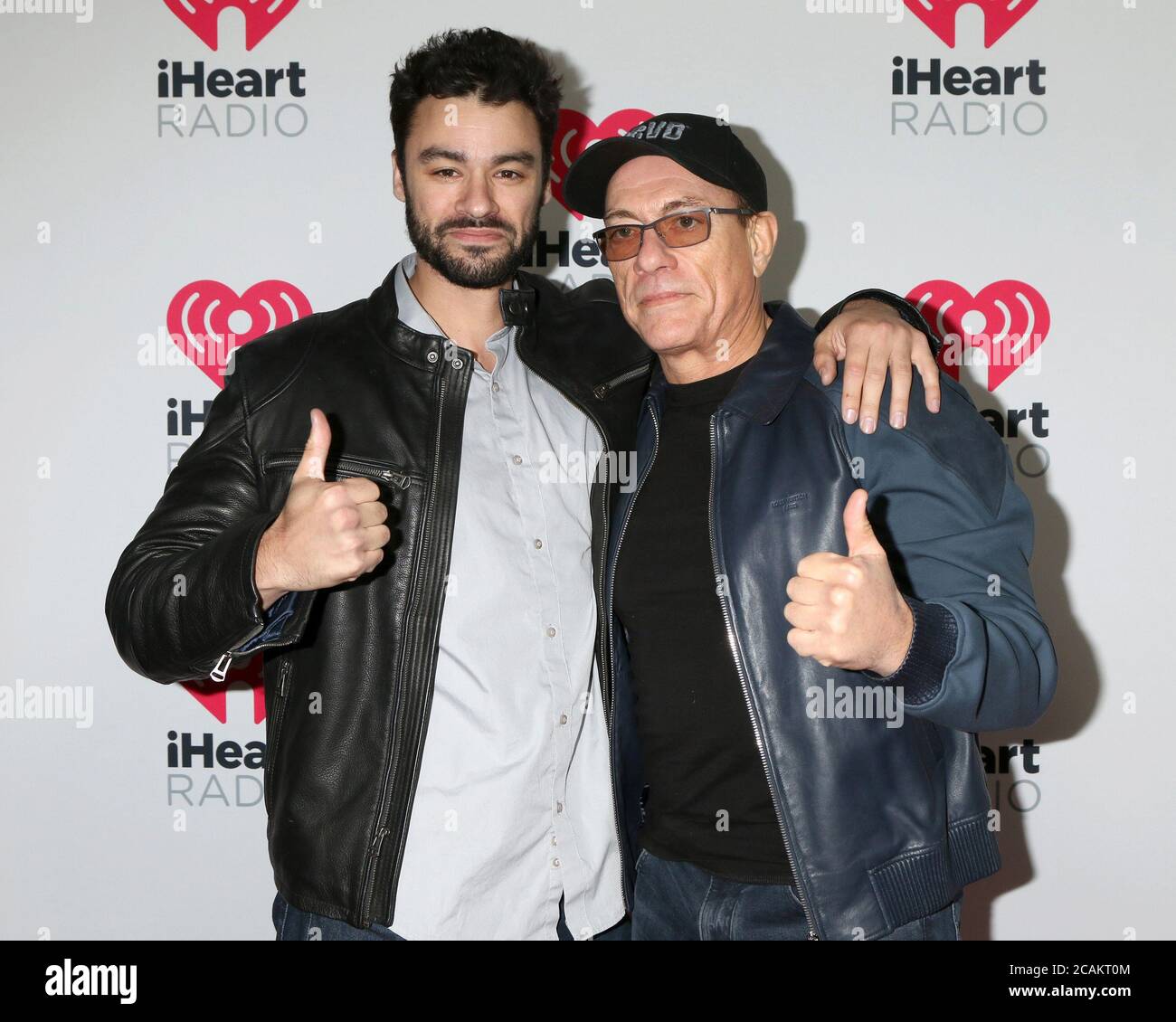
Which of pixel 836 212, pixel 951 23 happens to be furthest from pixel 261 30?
pixel 951 23

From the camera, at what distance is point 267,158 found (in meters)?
2.75

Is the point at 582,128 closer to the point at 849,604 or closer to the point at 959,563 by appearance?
the point at 959,563

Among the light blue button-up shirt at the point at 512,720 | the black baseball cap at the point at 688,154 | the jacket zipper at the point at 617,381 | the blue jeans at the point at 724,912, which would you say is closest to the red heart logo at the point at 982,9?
the black baseball cap at the point at 688,154

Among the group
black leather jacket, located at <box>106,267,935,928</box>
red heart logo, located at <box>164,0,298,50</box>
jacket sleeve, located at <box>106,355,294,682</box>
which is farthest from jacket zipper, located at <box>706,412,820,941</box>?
red heart logo, located at <box>164,0,298,50</box>

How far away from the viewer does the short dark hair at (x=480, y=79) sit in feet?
6.78

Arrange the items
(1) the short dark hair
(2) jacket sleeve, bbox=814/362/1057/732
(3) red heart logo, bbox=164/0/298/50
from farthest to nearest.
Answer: (3) red heart logo, bbox=164/0/298/50 < (1) the short dark hair < (2) jacket sleeve, bbox=814/362/1057/732

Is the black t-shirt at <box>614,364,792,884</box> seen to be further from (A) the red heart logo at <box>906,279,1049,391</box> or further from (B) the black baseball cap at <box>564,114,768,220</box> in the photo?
(A) the red heart logo at <box>906,279,1049,391</box>

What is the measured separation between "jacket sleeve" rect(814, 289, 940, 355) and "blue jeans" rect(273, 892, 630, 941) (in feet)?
4.03

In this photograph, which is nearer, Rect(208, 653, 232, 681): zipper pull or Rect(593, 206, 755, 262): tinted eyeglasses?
Rect(208, 653, 232, 681): zipper pull

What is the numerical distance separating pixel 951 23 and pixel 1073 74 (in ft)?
1.18

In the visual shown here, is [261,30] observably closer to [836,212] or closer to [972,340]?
[836,212]

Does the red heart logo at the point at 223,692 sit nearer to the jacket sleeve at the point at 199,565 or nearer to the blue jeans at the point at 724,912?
the jacket sleeve at the point at 199,565

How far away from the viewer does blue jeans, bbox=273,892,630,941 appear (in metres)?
1.79

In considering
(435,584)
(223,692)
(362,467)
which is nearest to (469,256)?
(362,467)
